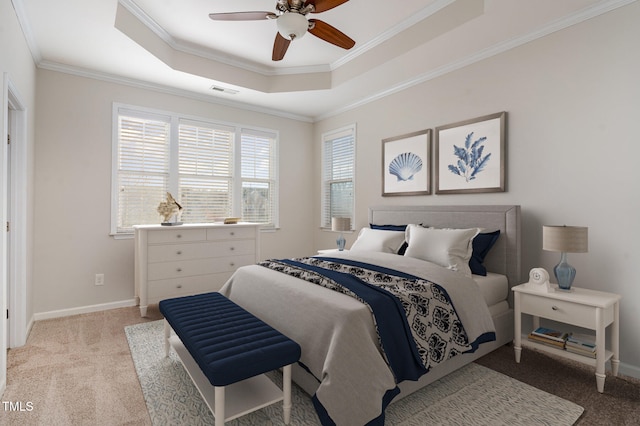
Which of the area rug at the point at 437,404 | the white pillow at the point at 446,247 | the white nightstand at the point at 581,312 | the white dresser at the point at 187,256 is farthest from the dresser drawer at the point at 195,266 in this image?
the white nightstand at the point at 581,312

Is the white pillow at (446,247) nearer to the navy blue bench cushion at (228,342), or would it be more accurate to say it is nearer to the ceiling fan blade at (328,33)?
the navy blue bench cushion at (228,342)

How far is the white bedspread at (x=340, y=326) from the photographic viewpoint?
1659 millimetres

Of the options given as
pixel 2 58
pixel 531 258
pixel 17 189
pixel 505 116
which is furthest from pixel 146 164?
pixel 531 258

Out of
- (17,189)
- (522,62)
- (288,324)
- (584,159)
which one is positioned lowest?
(288,324)

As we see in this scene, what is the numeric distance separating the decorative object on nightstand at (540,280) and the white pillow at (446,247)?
464mm

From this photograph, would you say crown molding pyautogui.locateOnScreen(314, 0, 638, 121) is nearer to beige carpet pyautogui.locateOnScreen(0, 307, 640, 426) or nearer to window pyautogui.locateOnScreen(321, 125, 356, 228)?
window pyautogui.locateOnScreen(321, 125, 356, 228)

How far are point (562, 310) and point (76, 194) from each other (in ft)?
15.8

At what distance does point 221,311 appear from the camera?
2271 millimetres

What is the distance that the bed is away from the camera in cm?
169

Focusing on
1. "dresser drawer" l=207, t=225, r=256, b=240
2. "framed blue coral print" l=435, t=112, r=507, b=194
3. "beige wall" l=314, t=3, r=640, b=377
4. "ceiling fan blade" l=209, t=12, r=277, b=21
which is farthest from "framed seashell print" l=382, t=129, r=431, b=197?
"ceiling fan blade" l=209, t=12, r=277, b=21

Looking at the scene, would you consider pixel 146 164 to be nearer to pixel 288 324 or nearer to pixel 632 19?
pixel 288 324

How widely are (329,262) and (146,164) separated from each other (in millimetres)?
2809

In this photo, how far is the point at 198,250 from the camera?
400cm

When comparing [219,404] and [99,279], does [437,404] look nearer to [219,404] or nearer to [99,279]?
[219,404]
